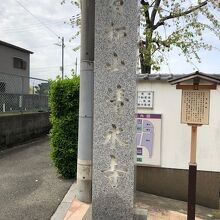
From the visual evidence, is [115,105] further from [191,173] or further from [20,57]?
[20,57]

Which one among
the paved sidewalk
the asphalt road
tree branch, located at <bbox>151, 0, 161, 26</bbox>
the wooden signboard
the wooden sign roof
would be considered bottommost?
the paved sidewalk

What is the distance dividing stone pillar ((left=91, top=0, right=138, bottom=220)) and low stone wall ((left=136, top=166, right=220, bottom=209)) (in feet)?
9.22

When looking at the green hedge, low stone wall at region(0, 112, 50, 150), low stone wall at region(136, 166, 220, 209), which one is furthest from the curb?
low stone wall at region(0, 112, 50, 150)

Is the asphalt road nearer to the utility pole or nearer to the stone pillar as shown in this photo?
the utility pole

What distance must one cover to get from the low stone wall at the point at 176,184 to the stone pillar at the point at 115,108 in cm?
281

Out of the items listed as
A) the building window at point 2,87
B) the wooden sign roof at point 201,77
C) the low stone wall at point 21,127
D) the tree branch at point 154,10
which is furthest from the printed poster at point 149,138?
the tree branch at point 154,10

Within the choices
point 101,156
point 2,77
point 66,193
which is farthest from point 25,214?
point 2,77

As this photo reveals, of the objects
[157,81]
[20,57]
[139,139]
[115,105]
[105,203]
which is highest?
[20,57]

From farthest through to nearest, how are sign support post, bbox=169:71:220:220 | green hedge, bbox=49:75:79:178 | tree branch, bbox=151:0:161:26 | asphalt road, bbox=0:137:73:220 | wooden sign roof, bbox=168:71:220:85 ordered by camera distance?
tree branch, bbox=151:0:161:26 < green hedge, bbox=49:75:79:178 < asphalt road, bbox=0:137:73:220 < sign support post, bbox=169:71:220:220 < wooden sign roof, bbox=168:71:220:85

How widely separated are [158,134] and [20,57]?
2552 cm

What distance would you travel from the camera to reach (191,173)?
17.7 feet

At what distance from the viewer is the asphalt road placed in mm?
5684

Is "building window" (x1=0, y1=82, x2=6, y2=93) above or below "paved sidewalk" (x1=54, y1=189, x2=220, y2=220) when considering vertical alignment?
above

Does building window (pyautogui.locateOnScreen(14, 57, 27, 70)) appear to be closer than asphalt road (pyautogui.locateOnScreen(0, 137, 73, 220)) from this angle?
No
